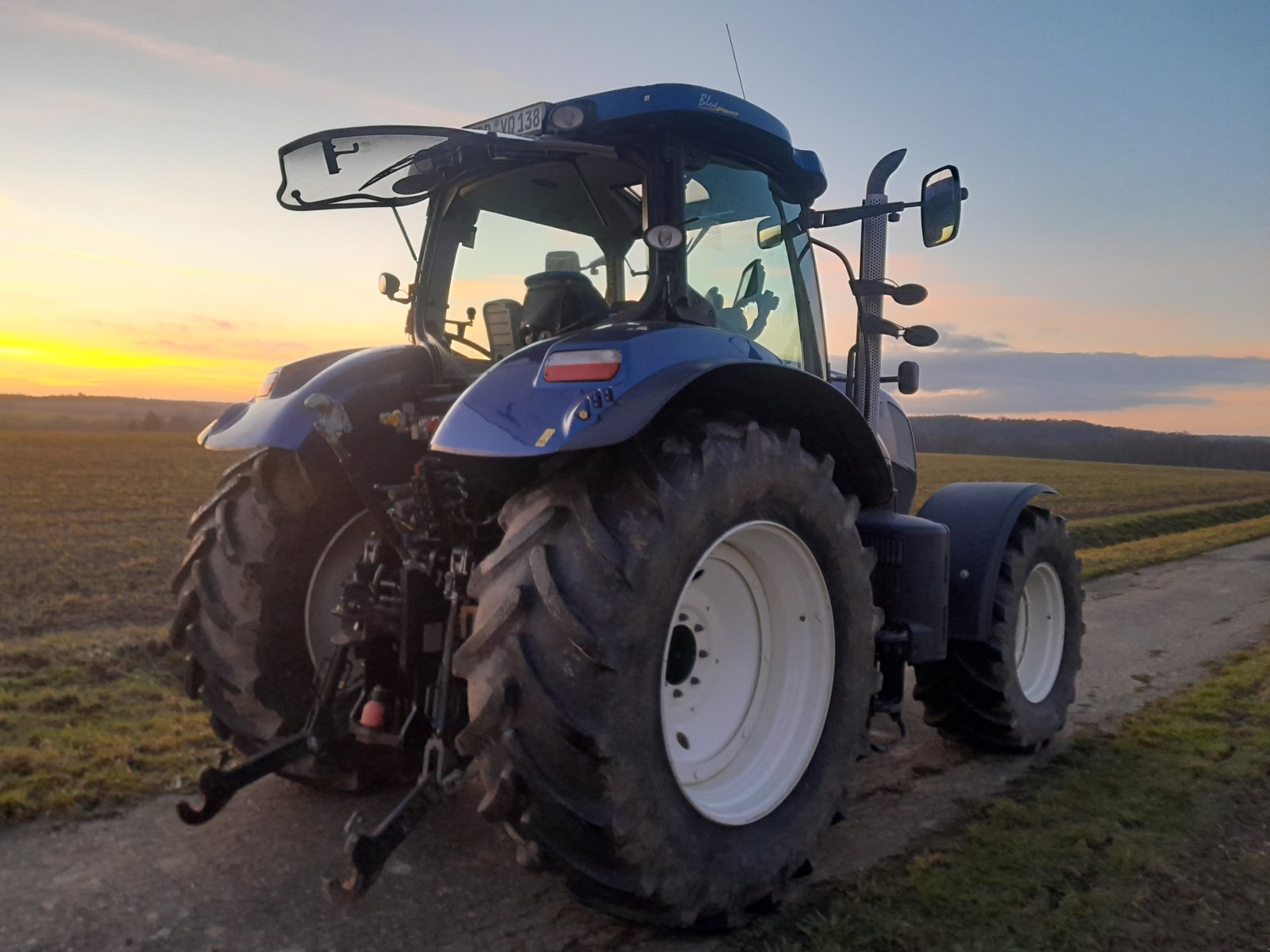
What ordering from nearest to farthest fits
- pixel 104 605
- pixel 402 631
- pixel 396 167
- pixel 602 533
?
pixel 602 533 → pixel 402 631 → pixel 396 167 → pixel 104 605

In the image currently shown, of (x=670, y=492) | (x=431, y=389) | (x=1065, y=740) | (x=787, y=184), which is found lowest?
(x=1065, y=740)

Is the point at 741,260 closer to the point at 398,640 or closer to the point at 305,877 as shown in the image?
the point at 398,640

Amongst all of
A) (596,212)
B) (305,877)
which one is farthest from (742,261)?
(305,877)

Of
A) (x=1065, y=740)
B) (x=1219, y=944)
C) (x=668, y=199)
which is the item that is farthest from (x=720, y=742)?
(x=1065, y=740)

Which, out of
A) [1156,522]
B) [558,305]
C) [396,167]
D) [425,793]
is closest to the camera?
[425,793]

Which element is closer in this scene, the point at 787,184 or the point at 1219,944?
the point at 1219,944

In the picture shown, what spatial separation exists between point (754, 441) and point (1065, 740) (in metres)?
2.92

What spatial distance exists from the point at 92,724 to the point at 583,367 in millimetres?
3198

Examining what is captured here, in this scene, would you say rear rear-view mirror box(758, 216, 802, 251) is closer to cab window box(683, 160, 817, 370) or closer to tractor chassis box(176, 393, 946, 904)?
cab window box(683, 160, 817, 370)

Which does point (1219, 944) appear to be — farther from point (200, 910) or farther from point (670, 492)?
point (200, 910)

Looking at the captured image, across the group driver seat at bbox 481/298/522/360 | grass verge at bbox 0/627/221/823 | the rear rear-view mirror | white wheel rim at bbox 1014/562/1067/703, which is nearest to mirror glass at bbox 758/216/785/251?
the rear rear-view mirror

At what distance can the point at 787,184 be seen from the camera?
12.7 ft

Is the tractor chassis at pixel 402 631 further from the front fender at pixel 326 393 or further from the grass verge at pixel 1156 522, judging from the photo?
the grass verge at pixel 1156 522

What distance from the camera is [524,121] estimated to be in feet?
10.1
